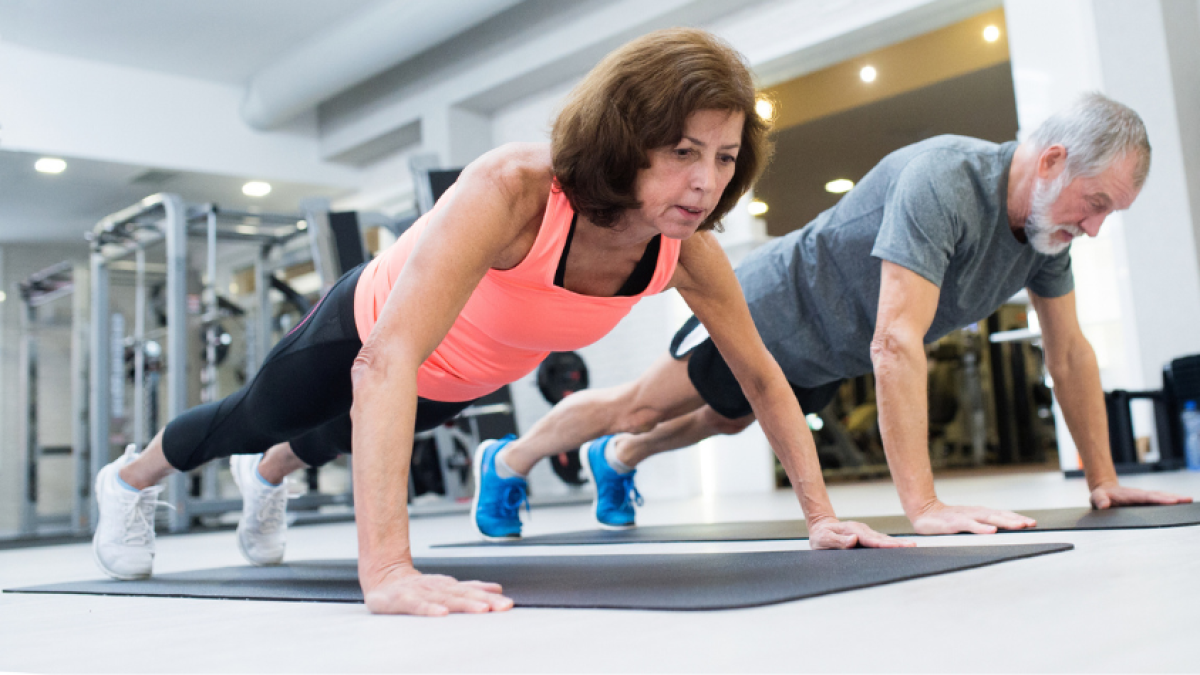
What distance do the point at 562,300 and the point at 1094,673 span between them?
0.89 m

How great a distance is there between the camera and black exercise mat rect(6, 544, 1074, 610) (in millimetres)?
1012

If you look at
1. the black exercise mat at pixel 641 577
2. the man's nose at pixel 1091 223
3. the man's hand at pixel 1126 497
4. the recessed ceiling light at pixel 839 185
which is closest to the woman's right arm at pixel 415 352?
the black exercise mat at pixel 641 577

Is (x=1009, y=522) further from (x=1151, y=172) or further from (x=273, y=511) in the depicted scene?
(x=1151, y=172)

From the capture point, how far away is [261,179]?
726 centimetres

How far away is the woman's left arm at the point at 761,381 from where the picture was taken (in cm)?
148

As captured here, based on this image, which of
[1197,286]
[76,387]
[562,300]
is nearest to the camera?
[562,300]

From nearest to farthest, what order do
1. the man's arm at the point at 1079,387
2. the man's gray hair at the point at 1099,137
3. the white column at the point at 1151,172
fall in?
the man's gray hair at the point at 1099,137 < the man's arm at the point at 1079,387 < the white column at the point at 1151,172

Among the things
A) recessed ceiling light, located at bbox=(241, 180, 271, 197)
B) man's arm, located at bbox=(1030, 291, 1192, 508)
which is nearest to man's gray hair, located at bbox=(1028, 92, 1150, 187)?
man's arm, located at bbox=(1030, 291, 1192, 508)

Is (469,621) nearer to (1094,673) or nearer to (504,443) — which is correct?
(1094,673)

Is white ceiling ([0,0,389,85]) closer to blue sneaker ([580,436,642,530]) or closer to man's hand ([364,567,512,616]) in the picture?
blue sneaker ([580,436,642,530])

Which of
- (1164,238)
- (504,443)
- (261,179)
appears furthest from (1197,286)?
(261,179)

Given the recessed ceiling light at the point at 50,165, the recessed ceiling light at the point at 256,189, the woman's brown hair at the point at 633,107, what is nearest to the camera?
the woman's brown hair at the point at 633,107

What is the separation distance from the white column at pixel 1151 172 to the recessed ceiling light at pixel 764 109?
10.8ft

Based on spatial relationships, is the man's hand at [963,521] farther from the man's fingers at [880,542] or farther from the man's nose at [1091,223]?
the man's nose at [1091,223]
